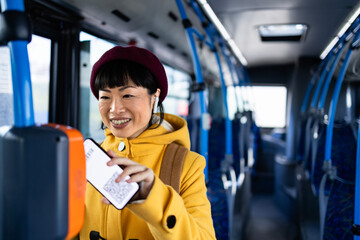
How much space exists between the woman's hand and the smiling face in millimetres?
243

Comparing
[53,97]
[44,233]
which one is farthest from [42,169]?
[53,97]

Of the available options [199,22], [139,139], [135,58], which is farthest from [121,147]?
[199,22]

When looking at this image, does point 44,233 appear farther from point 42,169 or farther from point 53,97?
point 53,97

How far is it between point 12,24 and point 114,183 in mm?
362

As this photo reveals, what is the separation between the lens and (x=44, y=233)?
0.44m

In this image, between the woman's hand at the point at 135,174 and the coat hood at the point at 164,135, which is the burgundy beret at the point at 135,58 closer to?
the coat hood at the point at 164,135

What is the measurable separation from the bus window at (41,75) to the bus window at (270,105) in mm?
5853

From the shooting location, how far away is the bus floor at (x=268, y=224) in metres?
4.37

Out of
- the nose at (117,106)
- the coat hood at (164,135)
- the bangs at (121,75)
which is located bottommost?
the coat hood at (164,135)

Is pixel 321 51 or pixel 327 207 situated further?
pixel 321 51

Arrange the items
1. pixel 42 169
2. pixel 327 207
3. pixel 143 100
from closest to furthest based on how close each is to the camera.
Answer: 1. pixel 42 169
2. pixel 143 100
3. pixel 327 207

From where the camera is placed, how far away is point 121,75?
92 cm

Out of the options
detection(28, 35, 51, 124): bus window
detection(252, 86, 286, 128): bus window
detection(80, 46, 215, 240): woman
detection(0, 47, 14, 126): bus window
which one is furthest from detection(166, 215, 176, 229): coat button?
detection(252, 86, 286, 128): bus window

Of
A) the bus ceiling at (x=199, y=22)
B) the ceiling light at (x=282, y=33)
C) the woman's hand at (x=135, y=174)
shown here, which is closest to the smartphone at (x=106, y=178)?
the woman's hand at (x=135, y=174)
